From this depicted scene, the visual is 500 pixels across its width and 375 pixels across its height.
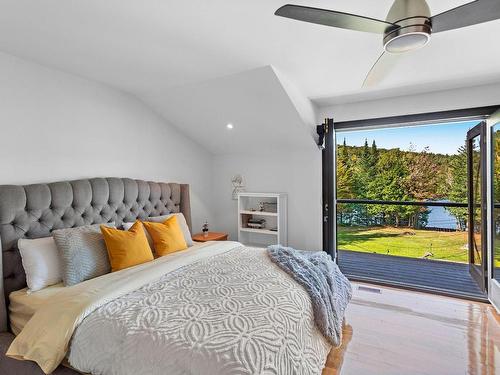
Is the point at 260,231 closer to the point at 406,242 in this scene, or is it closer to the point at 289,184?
the point at 289,184

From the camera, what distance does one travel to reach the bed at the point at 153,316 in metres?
1.26

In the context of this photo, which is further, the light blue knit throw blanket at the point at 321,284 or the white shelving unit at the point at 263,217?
the white shelving unit at the point at 263,217

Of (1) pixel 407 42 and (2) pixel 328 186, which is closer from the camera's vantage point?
(1) pixel 407 42

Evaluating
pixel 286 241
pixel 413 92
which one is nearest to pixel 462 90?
pixel 413 92

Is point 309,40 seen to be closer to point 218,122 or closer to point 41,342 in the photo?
point 218,122

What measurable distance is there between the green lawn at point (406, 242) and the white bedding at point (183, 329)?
4008 millimetres

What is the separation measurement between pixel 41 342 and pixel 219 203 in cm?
318

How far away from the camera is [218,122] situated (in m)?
3.74

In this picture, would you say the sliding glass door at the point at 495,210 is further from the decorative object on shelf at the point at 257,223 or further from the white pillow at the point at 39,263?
the white pillow at the point at 39,263

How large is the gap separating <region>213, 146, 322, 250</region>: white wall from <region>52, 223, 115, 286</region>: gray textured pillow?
2342 mm

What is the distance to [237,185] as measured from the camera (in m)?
4.43

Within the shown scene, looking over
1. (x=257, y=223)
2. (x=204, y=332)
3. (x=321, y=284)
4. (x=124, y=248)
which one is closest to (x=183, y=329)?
(x=204, y=332)

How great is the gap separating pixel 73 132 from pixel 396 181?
5163 mm

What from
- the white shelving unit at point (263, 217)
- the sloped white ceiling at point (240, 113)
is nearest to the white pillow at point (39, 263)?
the sloped white ceiling at point (240, 113)
